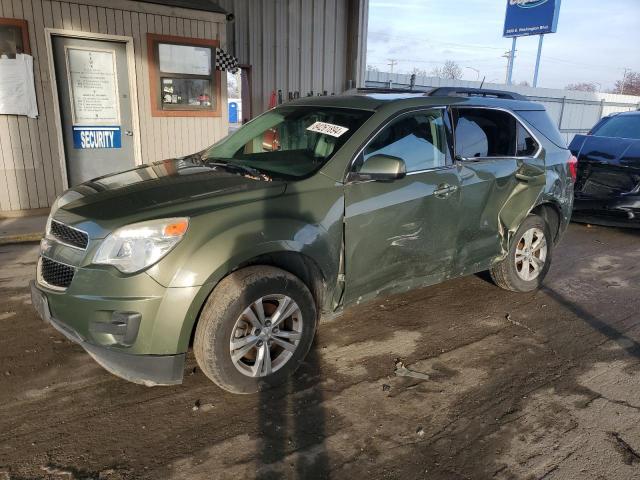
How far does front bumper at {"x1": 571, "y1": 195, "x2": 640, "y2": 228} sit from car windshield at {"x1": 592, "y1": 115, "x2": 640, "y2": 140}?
1.30 metres

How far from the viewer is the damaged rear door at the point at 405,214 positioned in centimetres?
353

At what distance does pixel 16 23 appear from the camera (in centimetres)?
667

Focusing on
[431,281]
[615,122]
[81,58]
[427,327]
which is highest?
[81,58]

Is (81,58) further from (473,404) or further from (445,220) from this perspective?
(473,404)

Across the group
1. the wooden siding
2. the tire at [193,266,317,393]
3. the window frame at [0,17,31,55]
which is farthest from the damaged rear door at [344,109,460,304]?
the wooden siding

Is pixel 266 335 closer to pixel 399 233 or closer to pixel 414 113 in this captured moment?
pixel 399 233

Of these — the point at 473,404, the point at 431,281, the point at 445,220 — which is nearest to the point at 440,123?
the point at 445,220

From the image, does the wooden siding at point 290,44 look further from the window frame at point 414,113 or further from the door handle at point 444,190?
the door handle at point 444,190

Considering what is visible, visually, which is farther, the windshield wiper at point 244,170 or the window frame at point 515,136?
the window frame at point 515,136

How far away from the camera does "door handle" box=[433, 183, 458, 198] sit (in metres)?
3.92

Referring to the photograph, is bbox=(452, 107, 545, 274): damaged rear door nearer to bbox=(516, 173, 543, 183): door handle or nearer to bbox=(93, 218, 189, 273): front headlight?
bbox=(516, 173, 543, 183): door handle

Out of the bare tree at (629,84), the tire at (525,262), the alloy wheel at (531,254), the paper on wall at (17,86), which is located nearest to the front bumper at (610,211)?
the tire at (525,262)

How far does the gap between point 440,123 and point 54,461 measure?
3411 mm

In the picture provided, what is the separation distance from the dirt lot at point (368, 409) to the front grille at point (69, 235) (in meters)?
0.94
